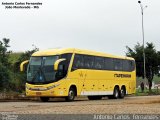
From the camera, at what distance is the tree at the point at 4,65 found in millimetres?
40509

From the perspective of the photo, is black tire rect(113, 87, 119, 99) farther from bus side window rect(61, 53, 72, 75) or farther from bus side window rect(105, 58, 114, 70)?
bus side window rect(61, 53, 72, 75)

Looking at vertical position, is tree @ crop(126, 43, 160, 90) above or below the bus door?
above

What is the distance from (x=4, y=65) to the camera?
154 ft

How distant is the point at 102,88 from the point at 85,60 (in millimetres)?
3706

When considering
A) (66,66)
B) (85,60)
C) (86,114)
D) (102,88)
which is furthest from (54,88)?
(86,114)

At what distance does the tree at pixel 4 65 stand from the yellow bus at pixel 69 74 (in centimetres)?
847

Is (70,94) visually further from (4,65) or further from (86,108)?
(4,65)

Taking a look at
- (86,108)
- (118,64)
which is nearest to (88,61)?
(118,64)

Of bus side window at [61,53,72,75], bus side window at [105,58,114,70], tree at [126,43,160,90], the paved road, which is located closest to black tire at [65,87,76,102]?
bus side window at [61,53,72,75]

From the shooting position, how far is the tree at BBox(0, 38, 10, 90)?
133 feet

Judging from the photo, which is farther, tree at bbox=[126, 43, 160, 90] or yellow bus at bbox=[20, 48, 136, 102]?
tree at bbox=[126, 43, 160, 90]

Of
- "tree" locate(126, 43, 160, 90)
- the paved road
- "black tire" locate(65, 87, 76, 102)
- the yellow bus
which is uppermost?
"tree" locate(126, 43, 160, 90)

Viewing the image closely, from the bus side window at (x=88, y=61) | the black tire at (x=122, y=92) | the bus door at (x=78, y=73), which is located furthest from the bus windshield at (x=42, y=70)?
the black tire at (x=122, y=92)

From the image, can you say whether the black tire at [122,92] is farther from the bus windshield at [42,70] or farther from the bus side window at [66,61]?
the bus windshield at [42,70]
